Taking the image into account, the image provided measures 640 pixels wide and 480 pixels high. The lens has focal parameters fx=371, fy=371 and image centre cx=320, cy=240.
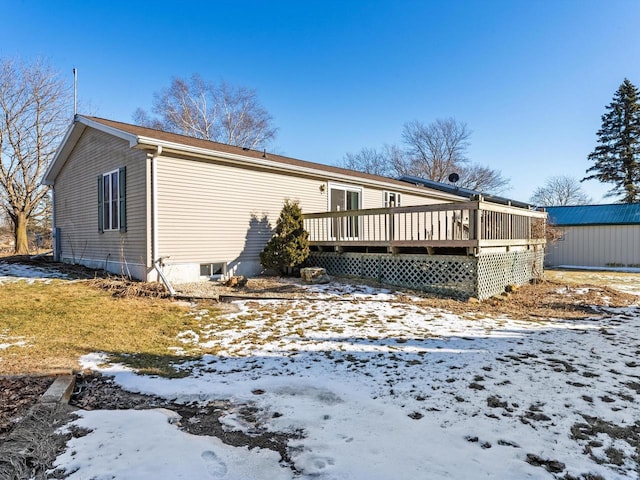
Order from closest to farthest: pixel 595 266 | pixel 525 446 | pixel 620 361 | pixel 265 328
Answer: pixel 525 446 → pixel 620 361 → pixel 265 328 → pixel 595 266

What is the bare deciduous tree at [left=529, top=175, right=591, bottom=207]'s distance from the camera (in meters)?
37.8

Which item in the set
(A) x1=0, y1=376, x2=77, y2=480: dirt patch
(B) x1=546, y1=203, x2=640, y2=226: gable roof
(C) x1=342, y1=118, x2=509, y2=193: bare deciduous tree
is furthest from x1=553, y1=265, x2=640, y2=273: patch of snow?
(A) x1=0, y1=376, x2=77, y2=480: dirt patch

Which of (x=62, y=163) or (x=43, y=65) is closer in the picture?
(x=62, y=163)

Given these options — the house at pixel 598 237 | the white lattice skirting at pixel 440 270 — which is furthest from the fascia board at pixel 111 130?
the house at pixel 598 237

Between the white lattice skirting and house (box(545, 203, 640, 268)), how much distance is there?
864 cm

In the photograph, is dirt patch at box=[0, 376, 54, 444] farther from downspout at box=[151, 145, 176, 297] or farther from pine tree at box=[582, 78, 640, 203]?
pine tree at box=[582, 78, 640, 203]

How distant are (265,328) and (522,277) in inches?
320

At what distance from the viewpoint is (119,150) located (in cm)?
938

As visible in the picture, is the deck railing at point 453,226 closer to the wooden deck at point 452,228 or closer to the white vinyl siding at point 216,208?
the wooden deck at point 452,228

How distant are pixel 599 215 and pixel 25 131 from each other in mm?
28745

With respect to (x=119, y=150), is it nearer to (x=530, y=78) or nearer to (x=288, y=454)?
(x=288, y=454)

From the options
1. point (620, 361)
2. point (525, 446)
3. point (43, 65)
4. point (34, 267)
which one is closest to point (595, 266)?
point (620, 361)

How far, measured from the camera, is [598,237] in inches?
665

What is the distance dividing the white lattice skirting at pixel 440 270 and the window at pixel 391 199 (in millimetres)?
4948
